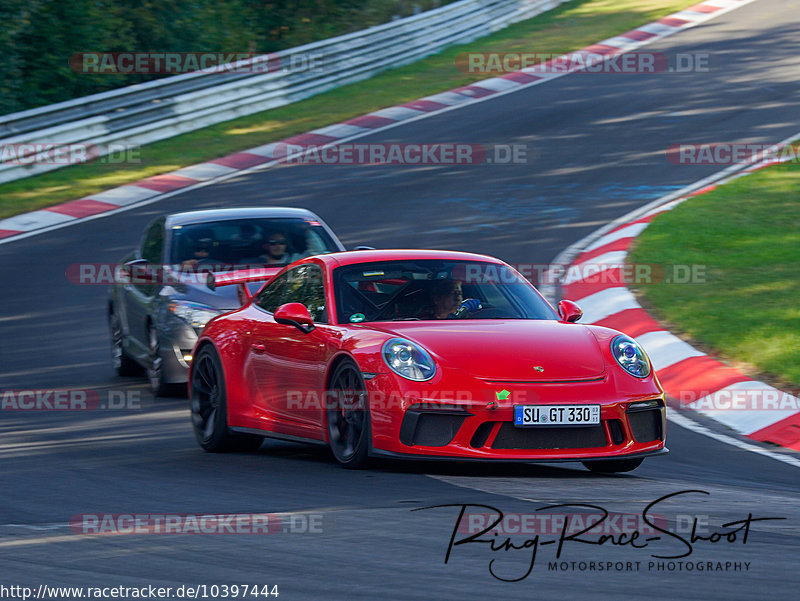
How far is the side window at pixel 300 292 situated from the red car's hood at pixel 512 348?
26.8 inches

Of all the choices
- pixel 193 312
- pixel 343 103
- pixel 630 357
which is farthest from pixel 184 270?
pixel 343 103

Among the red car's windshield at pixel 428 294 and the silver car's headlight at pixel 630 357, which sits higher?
the red car's windshield at pixel 428 294

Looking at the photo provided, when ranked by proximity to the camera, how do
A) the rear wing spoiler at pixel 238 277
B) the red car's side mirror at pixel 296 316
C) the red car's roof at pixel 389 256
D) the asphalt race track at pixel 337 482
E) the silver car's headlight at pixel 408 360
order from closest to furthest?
the asphalt race track at pixel 337 482
the silver car's headlight at pixel 408 360
the red car's side mirror at pixel 296 316
the red car's roof at pixel 389 256
the rear wing spoiler at pixel 238 277

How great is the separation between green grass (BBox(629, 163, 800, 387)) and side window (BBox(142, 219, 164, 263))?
4.35 meters

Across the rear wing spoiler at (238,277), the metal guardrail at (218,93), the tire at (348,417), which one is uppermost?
the metal guardrail at (218,93)

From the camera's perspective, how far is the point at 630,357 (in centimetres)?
732

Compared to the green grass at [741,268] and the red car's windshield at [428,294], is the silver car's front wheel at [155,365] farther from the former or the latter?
the green grass at [741,268]

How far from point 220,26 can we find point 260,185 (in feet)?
44.9

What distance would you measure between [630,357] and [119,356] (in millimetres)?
5791

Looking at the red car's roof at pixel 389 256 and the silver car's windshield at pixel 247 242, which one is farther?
Answer: the silver car's windshield at pixel 247 242

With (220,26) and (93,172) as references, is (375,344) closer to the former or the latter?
(93,172)

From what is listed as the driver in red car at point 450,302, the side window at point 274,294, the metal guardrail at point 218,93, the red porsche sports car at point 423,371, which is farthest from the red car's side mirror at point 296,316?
the metal guardrail at point 218,93

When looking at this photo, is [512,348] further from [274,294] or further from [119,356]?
[119,356]

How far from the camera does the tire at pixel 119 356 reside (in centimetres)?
1159
